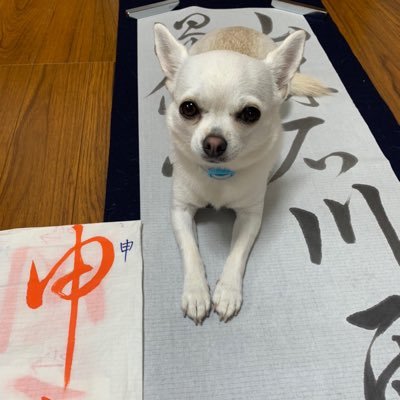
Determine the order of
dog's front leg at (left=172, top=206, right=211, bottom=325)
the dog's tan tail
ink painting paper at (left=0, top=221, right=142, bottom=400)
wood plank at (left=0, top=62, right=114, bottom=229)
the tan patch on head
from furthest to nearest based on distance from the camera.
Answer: the dog's tan tail, the tan patch on head, wood plank at (left=0, top=62, right=114, bottom=229), dog's front leg at (left=172, top=206, right=211, bottom=325), ink painting paper at (left=0, top=221, right=142, bottom=400)

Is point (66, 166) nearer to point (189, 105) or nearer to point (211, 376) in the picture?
point (189, 105)

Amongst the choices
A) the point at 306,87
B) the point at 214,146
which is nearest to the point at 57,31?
the point at 306,87

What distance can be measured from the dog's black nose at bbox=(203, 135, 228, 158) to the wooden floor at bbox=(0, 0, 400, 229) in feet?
1.57

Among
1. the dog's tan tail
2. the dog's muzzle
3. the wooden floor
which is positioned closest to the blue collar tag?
the dog's muzzle

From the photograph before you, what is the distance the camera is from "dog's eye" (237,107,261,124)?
0.89 metres

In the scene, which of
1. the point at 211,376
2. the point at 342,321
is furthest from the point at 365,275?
the point at 211,376

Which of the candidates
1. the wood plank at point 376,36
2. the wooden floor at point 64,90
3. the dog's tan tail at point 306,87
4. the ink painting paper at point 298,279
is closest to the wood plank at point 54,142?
the wooden floor at point 64,90

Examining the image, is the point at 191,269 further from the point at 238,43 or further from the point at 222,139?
the point at 238,43

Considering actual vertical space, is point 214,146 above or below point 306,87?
above

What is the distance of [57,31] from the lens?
6.62ft

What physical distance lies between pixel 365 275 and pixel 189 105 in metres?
0.65

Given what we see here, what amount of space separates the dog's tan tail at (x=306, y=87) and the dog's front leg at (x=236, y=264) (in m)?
0.68

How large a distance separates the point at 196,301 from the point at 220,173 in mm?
324

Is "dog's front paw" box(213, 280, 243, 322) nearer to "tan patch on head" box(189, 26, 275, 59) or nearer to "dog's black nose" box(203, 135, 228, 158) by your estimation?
→ "dog's black nose" box(203, 135, 228, 158)
